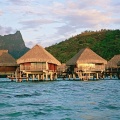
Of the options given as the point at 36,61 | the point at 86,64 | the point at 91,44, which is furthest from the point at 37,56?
the point at 91,44

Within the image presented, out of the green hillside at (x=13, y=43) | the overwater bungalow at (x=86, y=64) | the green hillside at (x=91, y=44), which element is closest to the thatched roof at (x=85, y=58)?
the overwater bungalow at (x=86, y=64)

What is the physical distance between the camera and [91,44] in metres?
117

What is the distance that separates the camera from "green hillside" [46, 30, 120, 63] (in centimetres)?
9941

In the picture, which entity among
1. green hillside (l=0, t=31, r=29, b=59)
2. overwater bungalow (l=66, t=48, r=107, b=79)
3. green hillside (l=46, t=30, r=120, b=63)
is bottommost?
overwater bungalow (l=66, t=48, r=107, b=79)

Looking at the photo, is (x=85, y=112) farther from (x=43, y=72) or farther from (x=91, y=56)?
(x=91, y=56)

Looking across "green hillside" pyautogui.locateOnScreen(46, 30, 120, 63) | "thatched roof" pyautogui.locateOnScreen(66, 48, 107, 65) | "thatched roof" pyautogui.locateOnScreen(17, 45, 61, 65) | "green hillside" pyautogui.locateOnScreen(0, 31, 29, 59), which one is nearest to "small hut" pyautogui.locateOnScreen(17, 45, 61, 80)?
"thatched roof" pyautogui.locateOnScreen(17, 45, 61, 65)

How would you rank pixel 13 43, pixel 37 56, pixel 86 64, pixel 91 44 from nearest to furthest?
pixel 37 56, pixel 86 64, pixel 91 44, pixel 13 43

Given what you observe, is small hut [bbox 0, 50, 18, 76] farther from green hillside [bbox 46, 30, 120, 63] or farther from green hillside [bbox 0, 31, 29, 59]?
green hillside [bbox 0, 31, 29, 59]

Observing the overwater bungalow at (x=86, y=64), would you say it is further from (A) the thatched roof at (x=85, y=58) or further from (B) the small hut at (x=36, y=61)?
(B) the small hut at (x=36, y=61)

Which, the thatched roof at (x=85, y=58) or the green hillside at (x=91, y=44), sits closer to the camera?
the thatched roof at (x=85, y=58)

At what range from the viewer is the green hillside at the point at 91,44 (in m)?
99.4

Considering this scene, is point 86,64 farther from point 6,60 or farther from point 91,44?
point 91,44

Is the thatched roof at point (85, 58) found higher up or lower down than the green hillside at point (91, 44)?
lower down

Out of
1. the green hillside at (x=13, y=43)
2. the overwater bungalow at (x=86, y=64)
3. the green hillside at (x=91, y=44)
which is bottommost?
the overwater bungalow at (x=86, y=64)
